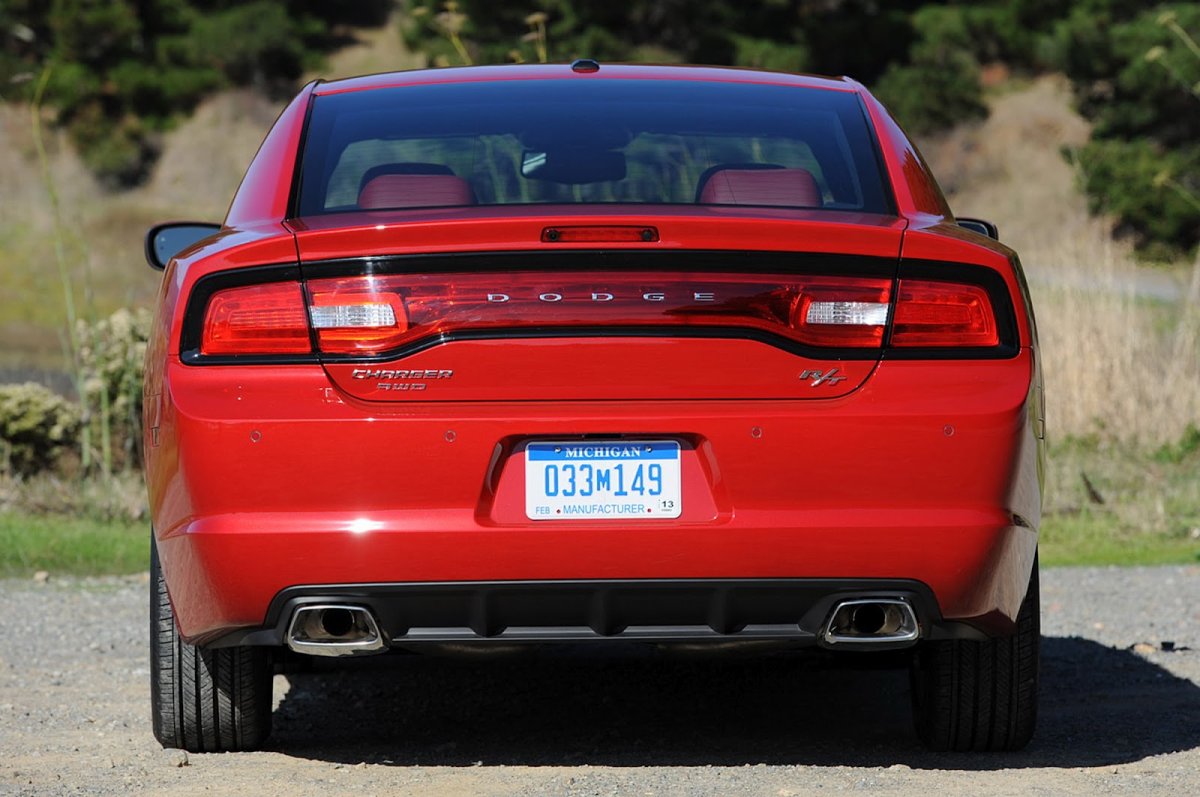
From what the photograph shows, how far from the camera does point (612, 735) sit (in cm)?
484

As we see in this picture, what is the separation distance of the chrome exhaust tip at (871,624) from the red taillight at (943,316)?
1.76ft

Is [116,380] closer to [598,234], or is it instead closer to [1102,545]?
[1102,545]

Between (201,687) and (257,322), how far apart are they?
102cm

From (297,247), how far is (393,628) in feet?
2.60

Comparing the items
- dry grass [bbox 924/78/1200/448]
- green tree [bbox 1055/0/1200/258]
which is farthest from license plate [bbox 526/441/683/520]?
green tree [bbox 1055/0/1200/258]

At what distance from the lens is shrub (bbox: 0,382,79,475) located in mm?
10797

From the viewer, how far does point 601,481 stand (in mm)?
3748

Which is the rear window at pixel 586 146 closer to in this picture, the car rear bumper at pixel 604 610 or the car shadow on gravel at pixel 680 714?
the car rear bumper at pixel 604 610

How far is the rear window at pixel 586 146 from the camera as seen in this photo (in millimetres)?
4320

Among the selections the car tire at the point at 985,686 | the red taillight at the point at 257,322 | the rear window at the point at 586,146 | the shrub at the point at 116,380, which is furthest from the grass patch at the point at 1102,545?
the red taillight at the point at 257,322

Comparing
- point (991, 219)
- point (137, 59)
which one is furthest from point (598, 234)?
point (137, 59)

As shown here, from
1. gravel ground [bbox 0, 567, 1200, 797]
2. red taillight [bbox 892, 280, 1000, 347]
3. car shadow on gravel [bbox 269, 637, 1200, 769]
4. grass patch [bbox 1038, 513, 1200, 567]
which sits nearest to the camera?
red taillight [bbox 892, 280, 1000, 347]

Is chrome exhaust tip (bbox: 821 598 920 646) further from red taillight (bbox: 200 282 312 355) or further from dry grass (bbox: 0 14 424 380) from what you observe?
dry grass (bbox: 0 14 424 380)

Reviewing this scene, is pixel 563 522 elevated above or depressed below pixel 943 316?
below
